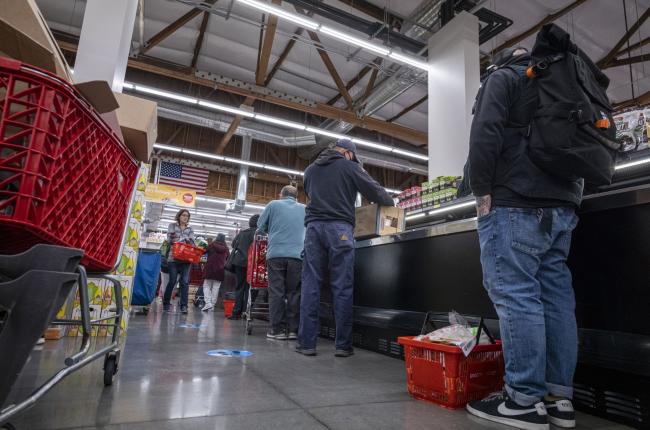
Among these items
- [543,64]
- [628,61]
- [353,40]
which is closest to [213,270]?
[353,40]

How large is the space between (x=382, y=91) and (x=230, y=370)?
7.70 m

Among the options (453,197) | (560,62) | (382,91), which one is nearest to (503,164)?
(560,62)

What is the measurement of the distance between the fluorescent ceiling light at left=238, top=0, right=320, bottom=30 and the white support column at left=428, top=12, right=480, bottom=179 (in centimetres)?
243

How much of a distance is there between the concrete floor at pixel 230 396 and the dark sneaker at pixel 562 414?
53 millimetres

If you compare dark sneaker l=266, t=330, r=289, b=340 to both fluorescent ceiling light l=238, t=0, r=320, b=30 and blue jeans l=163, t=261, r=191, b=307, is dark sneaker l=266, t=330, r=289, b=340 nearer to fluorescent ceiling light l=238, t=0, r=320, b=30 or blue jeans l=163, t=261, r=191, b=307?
blue jeans l=163, t=261, r=191, b=307

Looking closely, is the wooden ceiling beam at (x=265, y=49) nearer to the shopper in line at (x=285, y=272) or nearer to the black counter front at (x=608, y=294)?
the shopper in line at (x=285, y=272)

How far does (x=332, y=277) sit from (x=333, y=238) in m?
0.30

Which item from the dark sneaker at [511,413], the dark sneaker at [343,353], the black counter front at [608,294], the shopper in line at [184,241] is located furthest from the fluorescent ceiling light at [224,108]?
the dark sneaker at [511,413]

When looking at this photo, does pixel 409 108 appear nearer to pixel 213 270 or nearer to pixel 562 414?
pixel 213 270

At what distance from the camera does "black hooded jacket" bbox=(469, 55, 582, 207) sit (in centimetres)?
154

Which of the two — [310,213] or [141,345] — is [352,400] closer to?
[310,213]

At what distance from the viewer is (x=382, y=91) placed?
28.4ft

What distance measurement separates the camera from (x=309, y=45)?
28.1 ft

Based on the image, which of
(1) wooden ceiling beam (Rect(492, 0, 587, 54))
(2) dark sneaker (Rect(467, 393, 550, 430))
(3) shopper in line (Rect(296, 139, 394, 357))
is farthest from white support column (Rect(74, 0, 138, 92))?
(1) wooden ceiling beam (Rect(492, 0, 587, 54))
